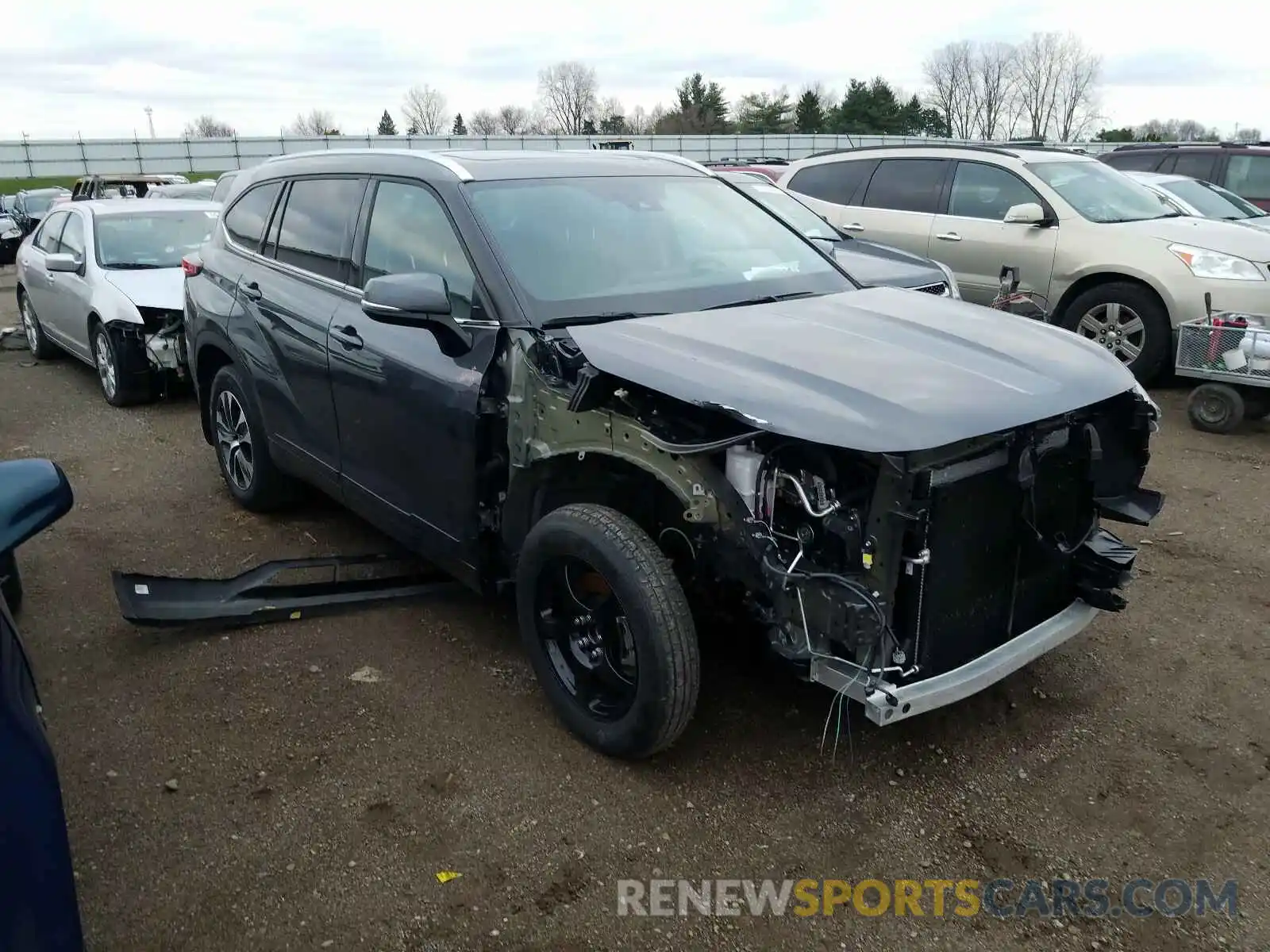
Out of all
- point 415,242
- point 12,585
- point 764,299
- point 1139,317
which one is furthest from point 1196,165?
point 12,585

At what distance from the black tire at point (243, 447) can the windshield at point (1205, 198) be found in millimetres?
9614

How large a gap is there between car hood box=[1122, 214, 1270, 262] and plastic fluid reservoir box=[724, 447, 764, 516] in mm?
6636

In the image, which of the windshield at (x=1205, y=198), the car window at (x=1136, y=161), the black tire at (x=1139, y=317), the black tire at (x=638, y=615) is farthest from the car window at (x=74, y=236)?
the car window at (x=1136, y=161)

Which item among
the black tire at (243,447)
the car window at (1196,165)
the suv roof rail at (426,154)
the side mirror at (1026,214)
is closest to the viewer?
the suv roof rail at (426,154)

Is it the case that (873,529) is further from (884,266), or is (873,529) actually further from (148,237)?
(148,237)

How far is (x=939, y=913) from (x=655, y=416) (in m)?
1.61

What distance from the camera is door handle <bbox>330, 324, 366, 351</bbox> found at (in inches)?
160

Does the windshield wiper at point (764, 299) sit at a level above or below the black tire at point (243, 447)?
above

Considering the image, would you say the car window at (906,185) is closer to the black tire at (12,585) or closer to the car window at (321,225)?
the car window at (321,225)

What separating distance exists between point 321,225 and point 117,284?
4.82m

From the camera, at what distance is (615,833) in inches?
120

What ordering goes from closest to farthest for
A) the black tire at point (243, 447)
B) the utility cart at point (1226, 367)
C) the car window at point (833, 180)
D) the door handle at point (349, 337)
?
the door handle at point (349, 337)
the black tire at point (243, 447)
the utility cart at point (1226, 367)
the car window at point (833, 180)

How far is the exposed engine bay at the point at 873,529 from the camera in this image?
283 centimetres

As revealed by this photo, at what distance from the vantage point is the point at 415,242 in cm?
395
